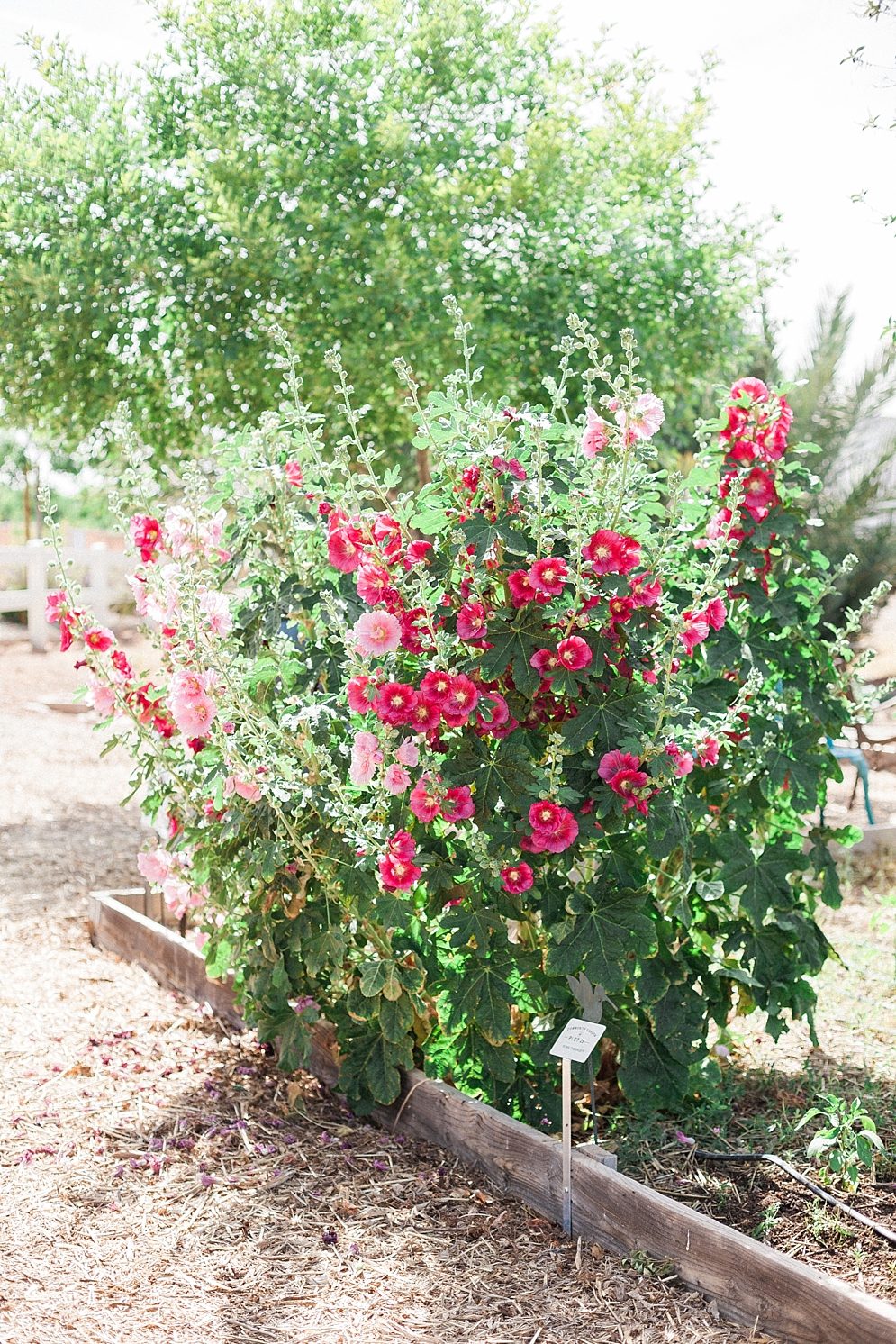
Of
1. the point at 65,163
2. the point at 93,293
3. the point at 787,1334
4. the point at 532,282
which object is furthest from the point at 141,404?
the point at 787,1334

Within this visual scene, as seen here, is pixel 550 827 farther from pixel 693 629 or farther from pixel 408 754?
pixel 693 629

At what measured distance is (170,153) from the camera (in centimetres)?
557

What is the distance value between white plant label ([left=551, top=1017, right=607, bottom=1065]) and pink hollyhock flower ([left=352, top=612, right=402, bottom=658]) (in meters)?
0.79

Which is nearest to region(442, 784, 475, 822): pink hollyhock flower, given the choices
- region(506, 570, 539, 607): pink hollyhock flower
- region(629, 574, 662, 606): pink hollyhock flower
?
region(506, 570, 539, 607): pink hollyhock flower

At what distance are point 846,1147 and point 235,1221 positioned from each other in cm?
121

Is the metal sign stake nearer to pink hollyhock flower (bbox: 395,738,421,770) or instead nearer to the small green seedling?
the small green seedling

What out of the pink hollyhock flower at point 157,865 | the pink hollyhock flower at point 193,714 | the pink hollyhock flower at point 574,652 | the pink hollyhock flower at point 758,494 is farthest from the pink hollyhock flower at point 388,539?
the pink hollyhock flower at point 157,865

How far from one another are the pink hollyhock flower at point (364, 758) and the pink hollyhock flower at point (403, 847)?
125 millimetres

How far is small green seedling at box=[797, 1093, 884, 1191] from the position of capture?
7.11ft

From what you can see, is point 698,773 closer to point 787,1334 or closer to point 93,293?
point 787,1334

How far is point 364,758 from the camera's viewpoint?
2201 millimetres

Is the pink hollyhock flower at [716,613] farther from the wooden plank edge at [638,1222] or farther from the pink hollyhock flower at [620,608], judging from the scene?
the wooden plank edge at [638,1222]

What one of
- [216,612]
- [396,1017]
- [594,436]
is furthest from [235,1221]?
[594,436]

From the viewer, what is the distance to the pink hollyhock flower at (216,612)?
249cm
